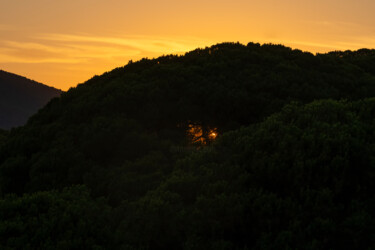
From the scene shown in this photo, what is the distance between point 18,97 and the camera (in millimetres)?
174250

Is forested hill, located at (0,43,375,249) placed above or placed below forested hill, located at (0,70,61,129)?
below

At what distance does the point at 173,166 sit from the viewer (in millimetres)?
9570

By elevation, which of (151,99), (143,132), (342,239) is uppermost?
(151,99)

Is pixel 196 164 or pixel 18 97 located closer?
pixel 196 164

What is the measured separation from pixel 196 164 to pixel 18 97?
182 metres

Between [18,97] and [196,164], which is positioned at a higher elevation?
[18,97]

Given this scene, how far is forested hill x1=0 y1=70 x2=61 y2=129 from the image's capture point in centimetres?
16788

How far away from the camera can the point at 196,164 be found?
875 cm

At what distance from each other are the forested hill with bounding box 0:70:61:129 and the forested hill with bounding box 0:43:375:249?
163047mm

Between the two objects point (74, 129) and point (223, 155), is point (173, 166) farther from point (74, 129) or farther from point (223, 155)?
point (74, 129)

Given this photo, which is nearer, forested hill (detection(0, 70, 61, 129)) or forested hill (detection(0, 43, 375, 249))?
forested hill (detection(0, 43, 375, 249))

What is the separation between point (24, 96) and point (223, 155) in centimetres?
18345

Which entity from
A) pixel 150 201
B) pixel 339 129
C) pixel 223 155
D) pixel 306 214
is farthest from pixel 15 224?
pixel 339 129

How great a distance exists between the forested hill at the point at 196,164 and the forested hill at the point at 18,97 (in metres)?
163
